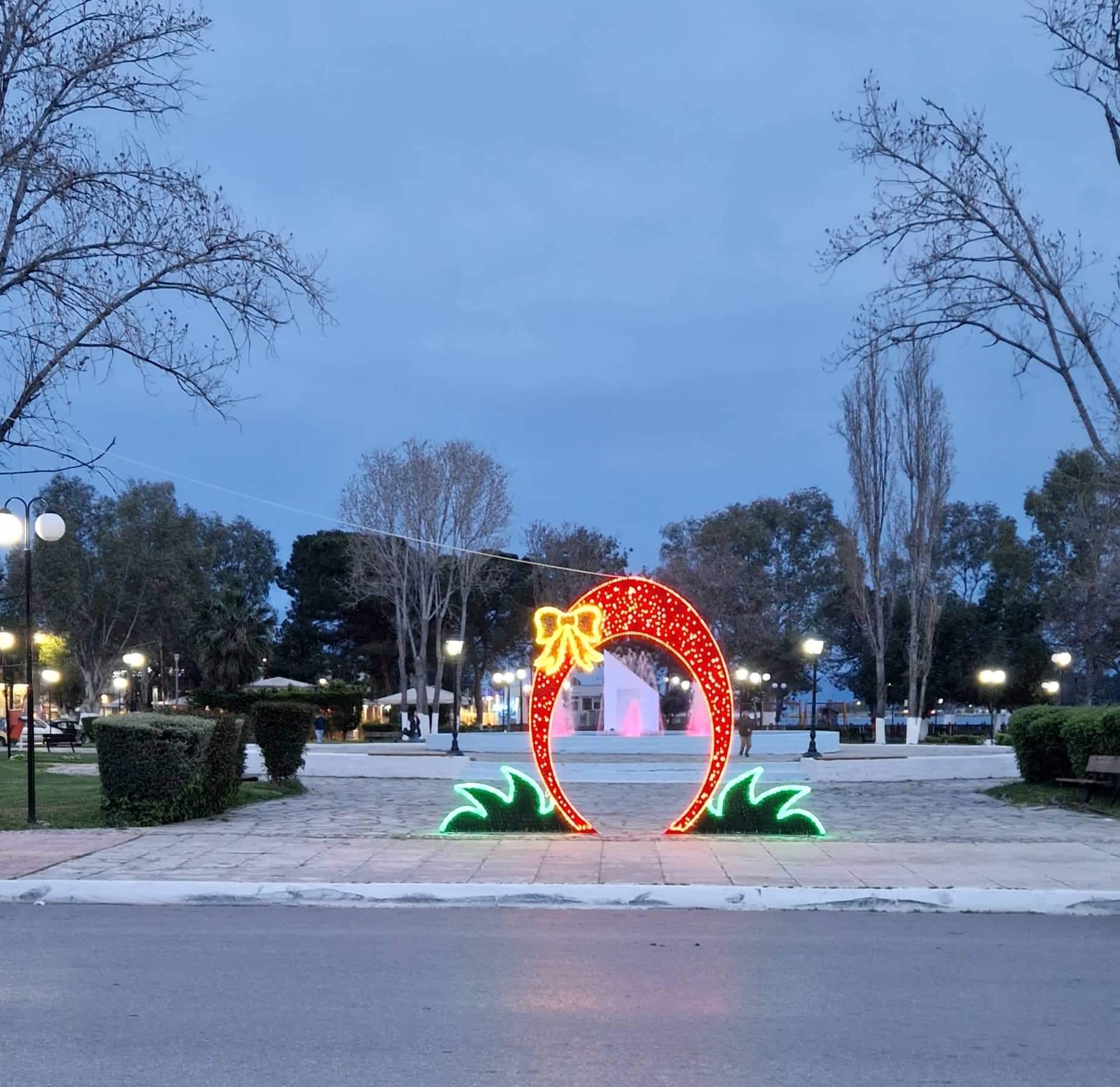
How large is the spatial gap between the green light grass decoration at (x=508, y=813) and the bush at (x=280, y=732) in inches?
284

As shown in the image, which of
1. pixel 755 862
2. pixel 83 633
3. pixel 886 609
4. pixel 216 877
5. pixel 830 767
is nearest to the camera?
pixel 216 877

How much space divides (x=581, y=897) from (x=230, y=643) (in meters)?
57.4

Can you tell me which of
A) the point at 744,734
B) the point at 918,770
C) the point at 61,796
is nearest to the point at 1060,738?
the point at 918,770

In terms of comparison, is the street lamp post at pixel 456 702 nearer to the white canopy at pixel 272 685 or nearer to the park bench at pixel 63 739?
the park bench at pixel 63 739

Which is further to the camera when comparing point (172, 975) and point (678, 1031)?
point (172, 975)

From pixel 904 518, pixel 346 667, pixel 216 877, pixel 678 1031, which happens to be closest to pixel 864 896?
pixel 678 1031

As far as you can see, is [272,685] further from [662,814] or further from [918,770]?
[662,814]

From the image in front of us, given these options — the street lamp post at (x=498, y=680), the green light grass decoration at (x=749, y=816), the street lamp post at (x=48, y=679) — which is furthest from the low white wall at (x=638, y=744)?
the green light grass decoration at (x=749, y=816)

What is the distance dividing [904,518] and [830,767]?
2299cm

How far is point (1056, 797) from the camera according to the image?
20.5 meters

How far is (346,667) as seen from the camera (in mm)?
73688

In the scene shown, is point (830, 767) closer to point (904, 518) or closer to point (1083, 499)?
point (904, 518)

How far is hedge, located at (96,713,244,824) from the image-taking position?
51.2 ft

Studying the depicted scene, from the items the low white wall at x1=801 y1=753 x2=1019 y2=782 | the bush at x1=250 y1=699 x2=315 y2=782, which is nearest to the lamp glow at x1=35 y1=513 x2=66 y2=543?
the bush at x1=250 y1=699 x2=315 y2=782
